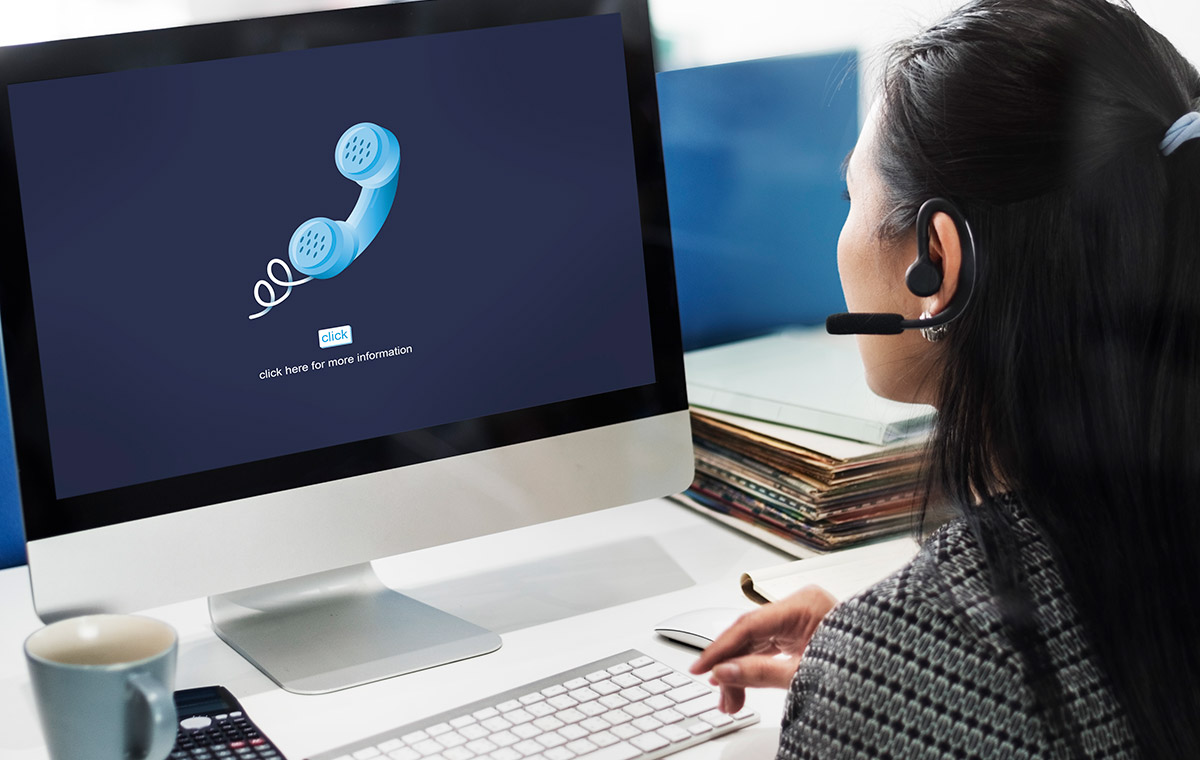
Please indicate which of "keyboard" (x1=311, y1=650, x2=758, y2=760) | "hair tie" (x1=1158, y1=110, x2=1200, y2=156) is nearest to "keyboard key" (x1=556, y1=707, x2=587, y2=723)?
"keyboard" (x1=311, y1=650, x2=758, y2=760)

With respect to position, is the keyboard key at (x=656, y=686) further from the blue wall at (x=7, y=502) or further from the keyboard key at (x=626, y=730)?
the blue wall at (x=7, y=502)

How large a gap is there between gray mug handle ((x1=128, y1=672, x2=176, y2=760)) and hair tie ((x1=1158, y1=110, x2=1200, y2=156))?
0.64 m

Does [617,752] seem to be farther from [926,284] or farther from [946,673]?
[926,284]

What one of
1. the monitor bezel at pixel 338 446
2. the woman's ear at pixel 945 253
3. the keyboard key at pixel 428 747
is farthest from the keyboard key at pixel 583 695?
the woman's ear at pixel 945 253

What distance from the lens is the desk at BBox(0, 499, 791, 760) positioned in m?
0.81

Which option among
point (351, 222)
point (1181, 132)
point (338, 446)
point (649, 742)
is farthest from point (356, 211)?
point (1181, 132)

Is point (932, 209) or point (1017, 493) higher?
point (932, 209)

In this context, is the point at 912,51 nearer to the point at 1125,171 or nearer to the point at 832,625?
the point at 1125,171

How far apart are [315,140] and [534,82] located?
0.19m

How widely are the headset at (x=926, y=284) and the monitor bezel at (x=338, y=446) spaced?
269 mm

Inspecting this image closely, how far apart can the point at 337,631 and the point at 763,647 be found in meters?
0.35

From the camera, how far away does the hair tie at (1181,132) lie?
63 centimetres

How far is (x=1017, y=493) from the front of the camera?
65 centimetres

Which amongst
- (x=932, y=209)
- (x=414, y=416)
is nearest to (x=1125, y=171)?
(x=932, y=209)
